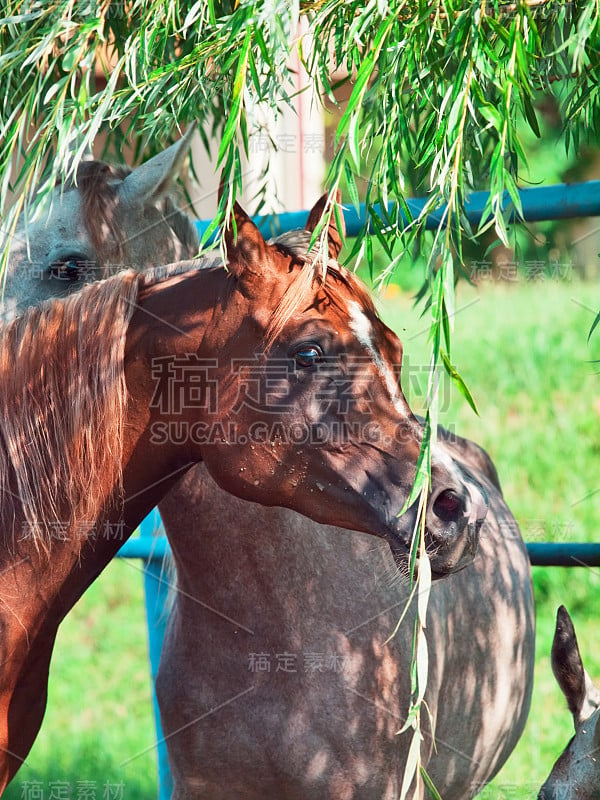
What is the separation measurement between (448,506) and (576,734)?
0.73m

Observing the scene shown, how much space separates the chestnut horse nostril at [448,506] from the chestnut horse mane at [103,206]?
125 centimetres

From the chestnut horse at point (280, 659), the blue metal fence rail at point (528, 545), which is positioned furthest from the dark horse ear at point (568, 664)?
the blue metal fence rail at point (528, 545)

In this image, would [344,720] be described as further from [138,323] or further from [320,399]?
[138,323]

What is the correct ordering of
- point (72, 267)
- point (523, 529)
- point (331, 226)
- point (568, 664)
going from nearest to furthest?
point (331, 226) → point (568, 664) → point (72, 267) → point (523, 529)

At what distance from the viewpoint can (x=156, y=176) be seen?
2.65m

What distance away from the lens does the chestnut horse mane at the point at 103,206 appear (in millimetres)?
2615

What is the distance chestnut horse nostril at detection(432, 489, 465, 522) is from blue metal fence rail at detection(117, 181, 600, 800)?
3.01 feet

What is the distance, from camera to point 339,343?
1.86m

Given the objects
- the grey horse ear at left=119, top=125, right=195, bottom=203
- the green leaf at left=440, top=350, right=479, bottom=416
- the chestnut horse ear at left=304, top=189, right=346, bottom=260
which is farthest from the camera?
the grey horse ear at left=119, top=125, right=195, bottom=203

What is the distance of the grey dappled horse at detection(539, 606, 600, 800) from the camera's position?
6.78ft

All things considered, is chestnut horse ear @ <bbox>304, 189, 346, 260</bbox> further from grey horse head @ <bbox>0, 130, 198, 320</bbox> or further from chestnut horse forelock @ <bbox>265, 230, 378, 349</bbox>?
grey horse head @ <bbox>0, 130, 198, 320</bbox>

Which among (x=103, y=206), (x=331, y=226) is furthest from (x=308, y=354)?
(x=103, y=206)

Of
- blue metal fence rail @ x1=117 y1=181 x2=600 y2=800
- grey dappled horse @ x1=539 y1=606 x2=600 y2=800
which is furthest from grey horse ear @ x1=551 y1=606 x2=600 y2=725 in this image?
blue metal fence rail @ x1=117 y1=181 x2=600 y2=800

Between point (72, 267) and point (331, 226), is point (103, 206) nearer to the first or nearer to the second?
point (72, 267)
